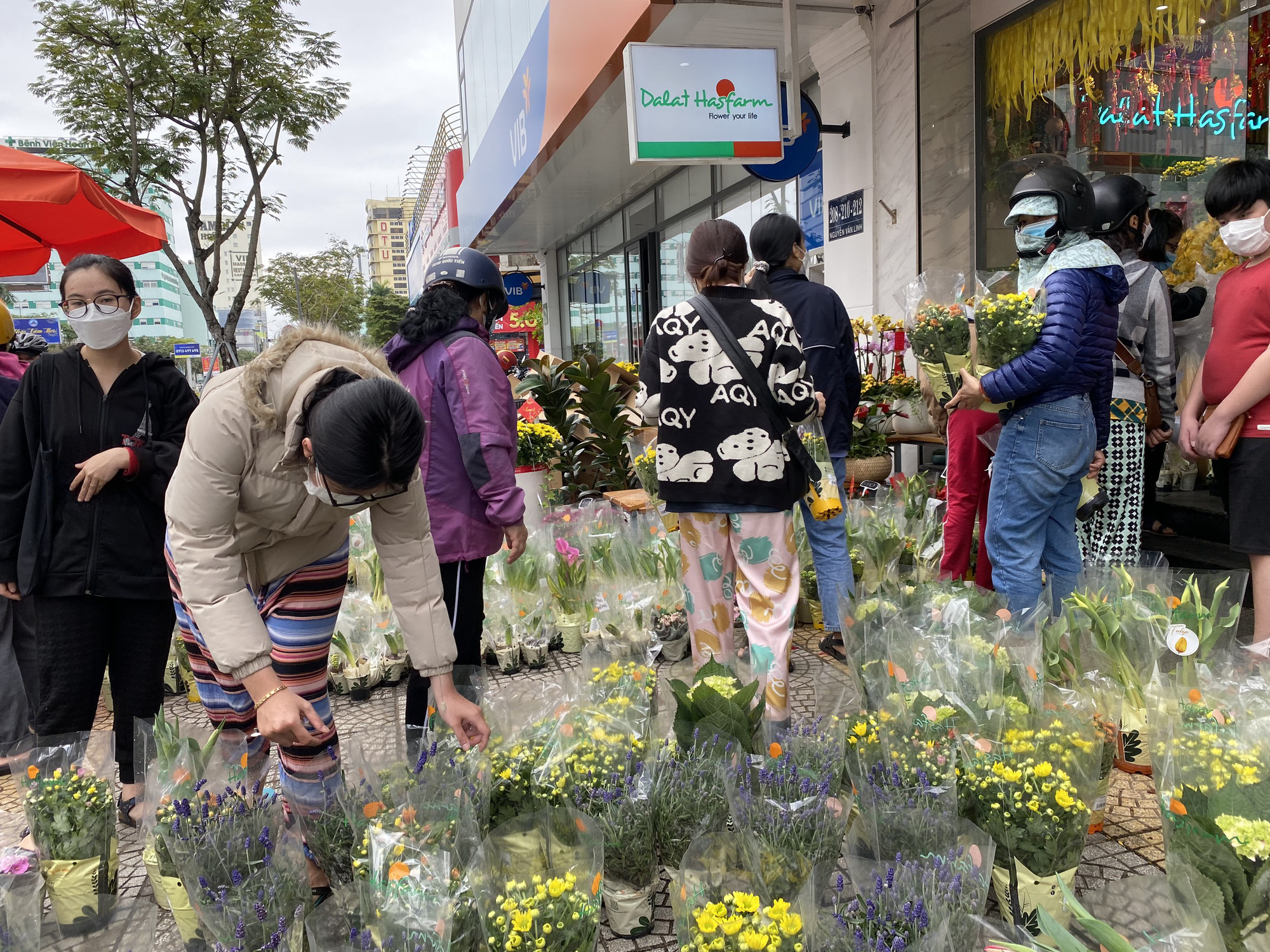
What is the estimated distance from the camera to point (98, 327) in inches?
101

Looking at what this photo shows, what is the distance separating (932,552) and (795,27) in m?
3.31

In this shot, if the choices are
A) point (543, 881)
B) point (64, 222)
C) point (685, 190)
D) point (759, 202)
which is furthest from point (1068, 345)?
point (685, 190)

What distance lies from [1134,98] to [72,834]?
5937mm

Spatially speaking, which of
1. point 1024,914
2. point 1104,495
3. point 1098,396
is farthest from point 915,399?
point 1024,914

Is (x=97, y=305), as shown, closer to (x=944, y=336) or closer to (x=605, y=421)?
(x=944, y=336)

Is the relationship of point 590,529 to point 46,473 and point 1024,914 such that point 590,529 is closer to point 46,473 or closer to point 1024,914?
point 46,473

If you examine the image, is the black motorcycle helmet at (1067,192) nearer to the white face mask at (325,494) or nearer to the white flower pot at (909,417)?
the white flower pot at (909,417)

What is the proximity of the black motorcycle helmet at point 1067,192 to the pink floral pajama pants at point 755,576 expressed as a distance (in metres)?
1.39

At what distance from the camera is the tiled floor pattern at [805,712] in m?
2.05

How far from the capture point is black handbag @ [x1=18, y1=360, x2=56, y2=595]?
8.16ft

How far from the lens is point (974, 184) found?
5.75 m

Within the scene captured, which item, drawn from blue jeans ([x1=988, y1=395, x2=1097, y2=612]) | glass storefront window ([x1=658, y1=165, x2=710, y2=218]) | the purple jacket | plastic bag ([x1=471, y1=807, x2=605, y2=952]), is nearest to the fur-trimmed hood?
the purple jacket

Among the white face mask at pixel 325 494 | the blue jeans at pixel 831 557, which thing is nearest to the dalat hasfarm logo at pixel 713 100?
the blue jeans at pixel 831 557

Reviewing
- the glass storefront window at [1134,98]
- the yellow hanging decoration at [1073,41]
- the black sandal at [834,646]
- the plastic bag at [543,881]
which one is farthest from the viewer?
the yellow hanging decoration at [1073,41]
